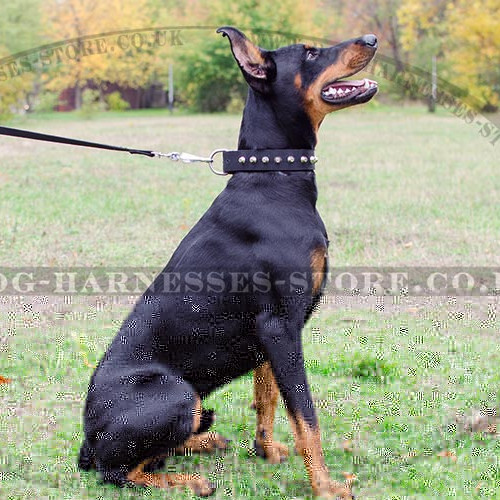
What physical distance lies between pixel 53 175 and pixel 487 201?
277 inches

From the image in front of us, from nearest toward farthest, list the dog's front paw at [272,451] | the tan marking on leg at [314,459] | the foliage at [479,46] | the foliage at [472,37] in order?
1. the tan marking on leg at [314,459]
2. the dog's front paw at [272,451]
3. the foliage at [479,46]
4. the foliage at [472,37]

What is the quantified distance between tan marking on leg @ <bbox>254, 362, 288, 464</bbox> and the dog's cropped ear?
3.85ft

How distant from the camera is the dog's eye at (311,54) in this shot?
124 inches

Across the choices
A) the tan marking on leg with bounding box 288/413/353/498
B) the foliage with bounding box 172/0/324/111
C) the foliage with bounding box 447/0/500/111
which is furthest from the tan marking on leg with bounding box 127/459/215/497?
the foliage with bounding box 172/0/324/111

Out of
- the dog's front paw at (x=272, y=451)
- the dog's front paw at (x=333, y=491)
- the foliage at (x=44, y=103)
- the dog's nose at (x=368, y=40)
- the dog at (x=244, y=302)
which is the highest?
the dog's nose at (x=368, y=40)

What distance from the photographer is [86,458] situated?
3.32 metres

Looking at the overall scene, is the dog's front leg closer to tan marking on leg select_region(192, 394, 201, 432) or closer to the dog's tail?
tan marking on leg select_region(192, 394, 201, 432)

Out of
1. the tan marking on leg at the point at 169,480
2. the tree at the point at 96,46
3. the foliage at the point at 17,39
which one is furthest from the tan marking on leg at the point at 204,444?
the tree at the point at 96,46

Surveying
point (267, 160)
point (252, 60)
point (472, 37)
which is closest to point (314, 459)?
point (267, 160)

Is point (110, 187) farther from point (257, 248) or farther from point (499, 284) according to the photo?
point (257, 248)

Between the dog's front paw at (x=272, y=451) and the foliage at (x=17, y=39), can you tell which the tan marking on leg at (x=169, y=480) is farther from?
the foliage at (x=17, y=39)

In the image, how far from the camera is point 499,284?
21.9 ft

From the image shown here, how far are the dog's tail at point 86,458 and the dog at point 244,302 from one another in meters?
0.08

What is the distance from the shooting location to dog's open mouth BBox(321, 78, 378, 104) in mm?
3111
